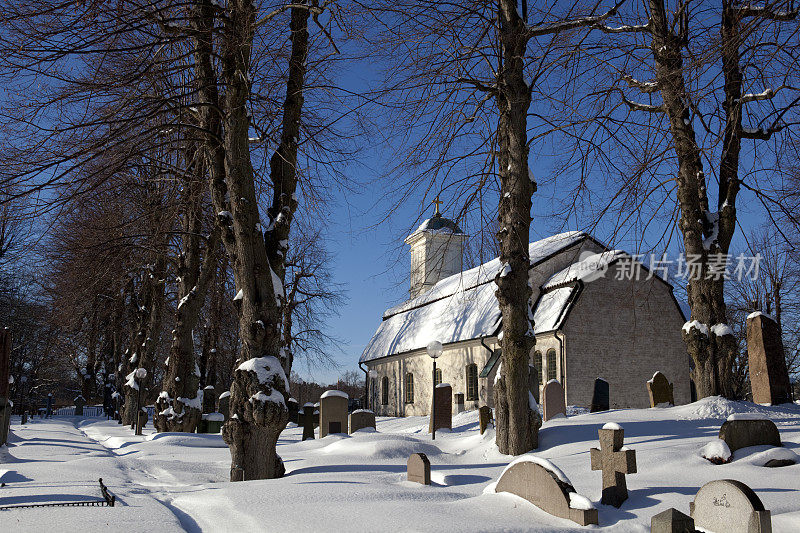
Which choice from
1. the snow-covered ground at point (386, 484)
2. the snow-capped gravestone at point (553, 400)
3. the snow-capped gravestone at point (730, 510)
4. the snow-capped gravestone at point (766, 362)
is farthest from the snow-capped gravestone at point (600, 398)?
the snow-capped gravestone at point (730, 510)

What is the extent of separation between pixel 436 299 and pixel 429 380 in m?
5.66

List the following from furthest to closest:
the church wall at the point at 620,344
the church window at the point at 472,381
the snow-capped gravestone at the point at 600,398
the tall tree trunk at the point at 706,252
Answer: the church window at the point at 472,381 → the church wall at the point at 620,344 → the snow-capped gravestone at the point at 600,398 → the tall tree trunk at the point at 706,252

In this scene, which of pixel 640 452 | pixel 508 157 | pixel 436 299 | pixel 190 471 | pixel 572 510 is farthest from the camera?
pixel 436 299

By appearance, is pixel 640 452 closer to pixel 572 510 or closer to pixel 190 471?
pixel 572 510

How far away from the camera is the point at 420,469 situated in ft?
25.1

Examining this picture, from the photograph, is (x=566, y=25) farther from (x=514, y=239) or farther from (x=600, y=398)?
(x=600, y=398)

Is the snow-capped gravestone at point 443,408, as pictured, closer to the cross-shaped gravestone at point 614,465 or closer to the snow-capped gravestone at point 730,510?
the cross-shaped gravestone at point 614,465

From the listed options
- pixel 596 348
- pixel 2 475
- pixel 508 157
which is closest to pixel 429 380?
pixel 596 348

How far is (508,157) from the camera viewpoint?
11.2 meters

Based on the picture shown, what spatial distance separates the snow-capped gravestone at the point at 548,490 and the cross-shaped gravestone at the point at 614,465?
2.45 ft

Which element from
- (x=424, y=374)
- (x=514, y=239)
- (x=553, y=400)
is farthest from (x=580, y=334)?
(x=514, y=239)

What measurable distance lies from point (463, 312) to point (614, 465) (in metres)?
25.0

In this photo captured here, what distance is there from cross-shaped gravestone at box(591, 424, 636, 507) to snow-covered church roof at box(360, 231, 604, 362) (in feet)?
46.1

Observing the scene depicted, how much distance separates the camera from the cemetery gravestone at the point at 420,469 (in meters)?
7.60
